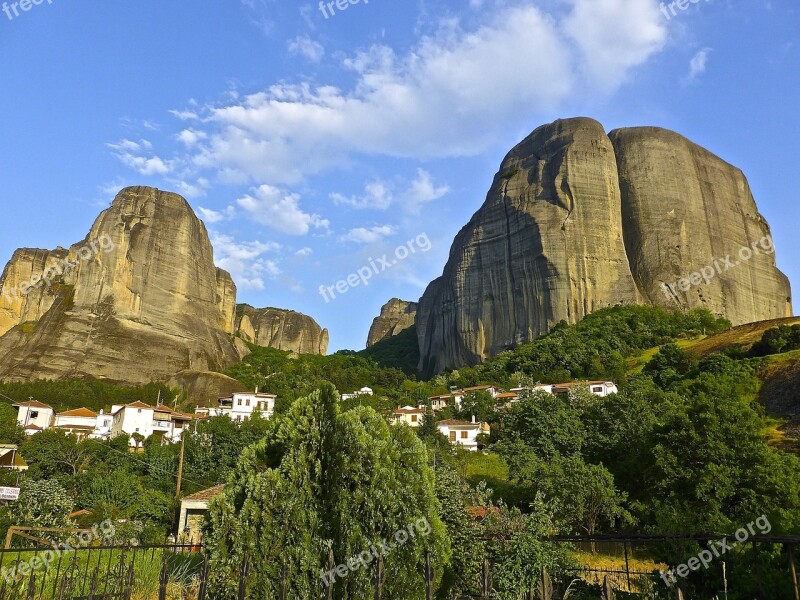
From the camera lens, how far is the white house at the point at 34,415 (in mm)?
50969

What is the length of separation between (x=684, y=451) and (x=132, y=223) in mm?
68234

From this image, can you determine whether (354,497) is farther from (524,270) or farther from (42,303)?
(42,303)

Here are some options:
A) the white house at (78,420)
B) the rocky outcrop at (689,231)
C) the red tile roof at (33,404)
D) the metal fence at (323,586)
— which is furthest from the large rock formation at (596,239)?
the metal fence at (323,586)

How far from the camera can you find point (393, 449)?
32.6 ft

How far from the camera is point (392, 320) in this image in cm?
14325

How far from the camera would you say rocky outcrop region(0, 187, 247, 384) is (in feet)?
215

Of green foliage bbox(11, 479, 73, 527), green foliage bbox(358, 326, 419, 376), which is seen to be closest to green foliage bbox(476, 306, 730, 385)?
green foliage bbox(358, 326, 419, 376)

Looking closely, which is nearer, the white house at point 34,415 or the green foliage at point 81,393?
the white house at point 34,415

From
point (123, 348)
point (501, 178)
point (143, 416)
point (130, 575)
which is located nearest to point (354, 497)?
point (130, 575)

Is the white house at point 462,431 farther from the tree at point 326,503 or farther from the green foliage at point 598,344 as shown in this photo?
the tree at point 326,503

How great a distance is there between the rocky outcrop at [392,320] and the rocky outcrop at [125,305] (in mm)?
61111

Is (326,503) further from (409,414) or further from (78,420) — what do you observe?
(78,420)

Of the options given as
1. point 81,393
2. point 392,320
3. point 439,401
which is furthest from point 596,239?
point 392,320

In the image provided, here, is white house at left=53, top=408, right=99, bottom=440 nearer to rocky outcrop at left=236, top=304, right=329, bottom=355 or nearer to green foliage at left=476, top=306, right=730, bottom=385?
green foliage at left=476, top=306, right=730, bottom=385
